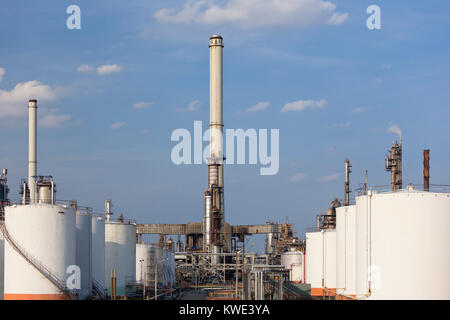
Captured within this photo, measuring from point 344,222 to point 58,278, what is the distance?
21.4 meters

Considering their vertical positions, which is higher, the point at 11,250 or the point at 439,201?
the point at 439,201

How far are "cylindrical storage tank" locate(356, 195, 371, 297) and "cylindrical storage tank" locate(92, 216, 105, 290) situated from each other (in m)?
21.5

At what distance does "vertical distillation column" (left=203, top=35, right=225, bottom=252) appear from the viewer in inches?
3526

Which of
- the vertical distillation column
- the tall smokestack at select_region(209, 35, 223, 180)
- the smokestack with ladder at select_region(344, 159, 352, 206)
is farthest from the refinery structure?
the tall smokestack at select_region(209, 35, 223, 180)

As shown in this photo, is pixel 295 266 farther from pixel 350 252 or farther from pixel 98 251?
pixel 350 252

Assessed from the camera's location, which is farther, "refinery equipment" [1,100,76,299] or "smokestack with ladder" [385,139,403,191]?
"smokestack with ladder" [385,139,403,191]

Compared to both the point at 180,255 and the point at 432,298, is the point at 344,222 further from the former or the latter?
the point at 180,255

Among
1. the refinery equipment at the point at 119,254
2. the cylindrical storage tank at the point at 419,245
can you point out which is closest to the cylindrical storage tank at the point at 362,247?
the cylindrical storage tank at the point at 419,245

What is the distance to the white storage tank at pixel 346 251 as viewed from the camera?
48750 millimetres

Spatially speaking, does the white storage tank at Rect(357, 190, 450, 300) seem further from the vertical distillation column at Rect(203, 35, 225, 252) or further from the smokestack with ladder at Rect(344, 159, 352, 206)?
the vertical distillation column at Rect(203, 35, 225, 252)
